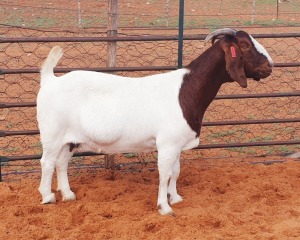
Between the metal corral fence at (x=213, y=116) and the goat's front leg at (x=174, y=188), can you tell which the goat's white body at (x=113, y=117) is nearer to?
the goat's front leg at (x=174, y=188)

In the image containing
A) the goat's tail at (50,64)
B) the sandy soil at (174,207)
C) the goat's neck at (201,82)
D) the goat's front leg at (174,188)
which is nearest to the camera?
the sandy soil at (174,207)

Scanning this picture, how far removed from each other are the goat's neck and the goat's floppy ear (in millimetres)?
114

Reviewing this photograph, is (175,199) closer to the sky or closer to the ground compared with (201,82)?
closer to the ground

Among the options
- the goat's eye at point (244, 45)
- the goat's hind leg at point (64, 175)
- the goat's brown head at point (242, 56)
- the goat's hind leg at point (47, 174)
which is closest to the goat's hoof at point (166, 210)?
the goat's hind leg at point (64, 175)

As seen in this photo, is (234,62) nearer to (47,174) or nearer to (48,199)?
(47,174)

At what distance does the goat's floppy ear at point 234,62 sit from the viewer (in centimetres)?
552

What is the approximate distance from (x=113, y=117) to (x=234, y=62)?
1.32m

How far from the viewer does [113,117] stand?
5535mm

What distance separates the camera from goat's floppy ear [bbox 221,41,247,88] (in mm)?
5520

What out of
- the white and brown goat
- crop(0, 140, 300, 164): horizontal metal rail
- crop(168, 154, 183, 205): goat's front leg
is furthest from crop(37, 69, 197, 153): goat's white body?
crop(0, 140, 300, 164): horizontal metal rail

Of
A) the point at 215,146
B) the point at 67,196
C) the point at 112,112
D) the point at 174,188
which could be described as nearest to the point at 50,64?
the point at 112,112

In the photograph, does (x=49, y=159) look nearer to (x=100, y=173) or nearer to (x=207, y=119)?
(x=100, y=173)

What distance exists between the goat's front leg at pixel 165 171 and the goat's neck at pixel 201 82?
35 centimetres

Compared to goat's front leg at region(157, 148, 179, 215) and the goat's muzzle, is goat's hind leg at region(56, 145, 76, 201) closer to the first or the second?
goat's front leg at region(157, 148, 179, 215)
